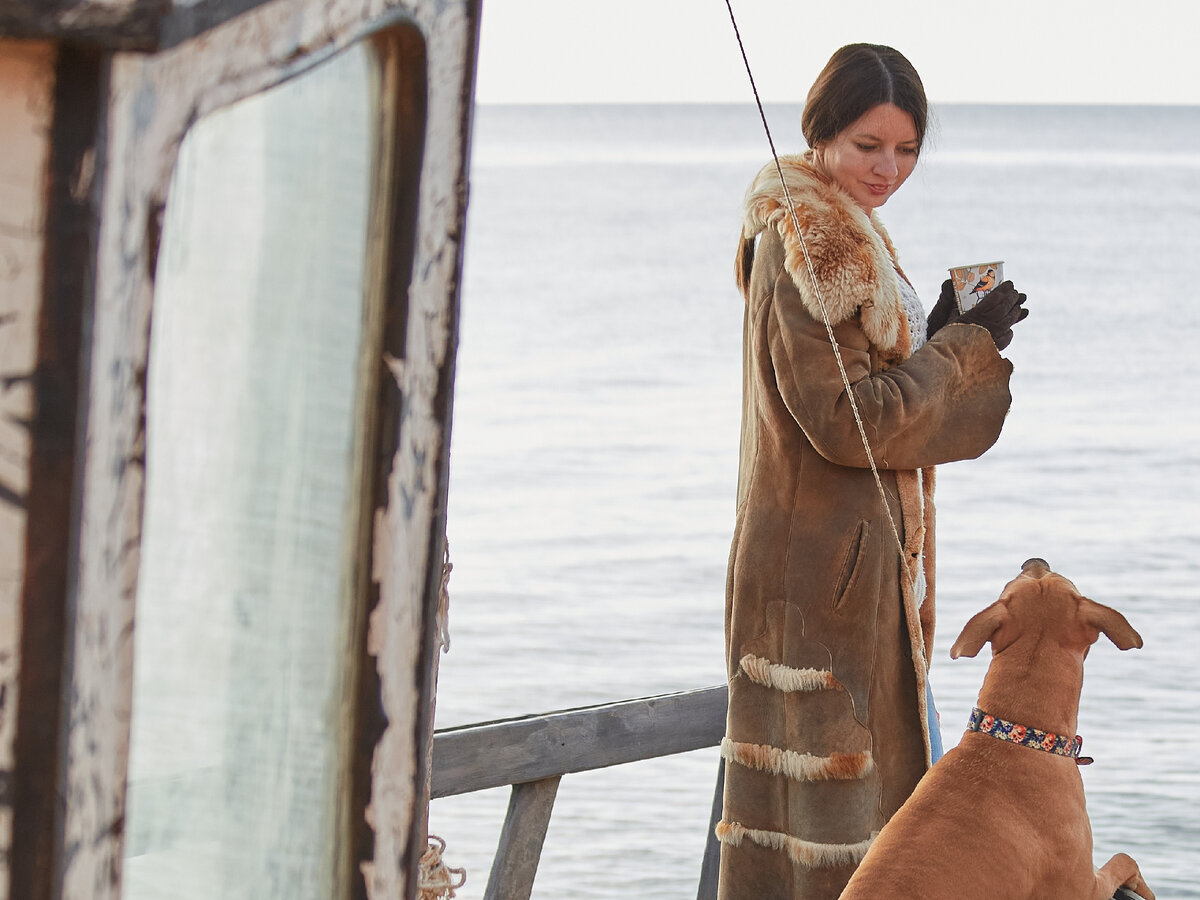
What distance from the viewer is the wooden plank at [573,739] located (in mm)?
2531

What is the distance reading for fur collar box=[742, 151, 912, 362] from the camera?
2.27 meters

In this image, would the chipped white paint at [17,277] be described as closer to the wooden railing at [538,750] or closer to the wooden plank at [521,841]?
the wooden railing at [538,750]

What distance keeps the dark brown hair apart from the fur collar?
0.08 m

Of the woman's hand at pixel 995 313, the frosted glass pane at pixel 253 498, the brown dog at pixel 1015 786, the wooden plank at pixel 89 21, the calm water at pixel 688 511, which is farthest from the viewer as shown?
the calm water at pixel 688 511

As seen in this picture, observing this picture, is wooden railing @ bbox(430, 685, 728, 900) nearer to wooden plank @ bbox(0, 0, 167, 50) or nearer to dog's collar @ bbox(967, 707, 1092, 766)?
dog's collar @ bbox(967, 707, 1092, 766)

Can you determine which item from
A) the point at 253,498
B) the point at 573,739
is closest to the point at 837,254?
the point at 573,739

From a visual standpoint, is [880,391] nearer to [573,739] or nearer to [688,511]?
[573,739]

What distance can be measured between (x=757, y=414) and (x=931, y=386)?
27 cm

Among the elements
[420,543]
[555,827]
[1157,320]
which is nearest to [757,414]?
[420,543]

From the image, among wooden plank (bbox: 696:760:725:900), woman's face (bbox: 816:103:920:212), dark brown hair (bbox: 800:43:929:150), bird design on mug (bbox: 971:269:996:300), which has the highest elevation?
dark brown hair (bbox: 800:43:929:150)

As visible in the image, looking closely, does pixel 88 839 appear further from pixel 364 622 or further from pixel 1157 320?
pixel 1157 320

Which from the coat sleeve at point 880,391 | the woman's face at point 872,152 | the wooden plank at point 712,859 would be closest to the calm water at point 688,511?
the woman's face at point 872,152

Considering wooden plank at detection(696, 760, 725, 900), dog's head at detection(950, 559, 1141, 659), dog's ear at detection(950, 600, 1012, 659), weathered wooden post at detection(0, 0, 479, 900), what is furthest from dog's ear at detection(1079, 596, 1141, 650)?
weathered wooden post at detection(0, 0, 479, 900)

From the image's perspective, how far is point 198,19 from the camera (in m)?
0.66
